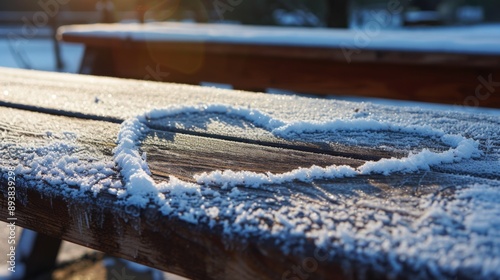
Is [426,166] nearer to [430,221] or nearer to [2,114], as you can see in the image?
[430,221]

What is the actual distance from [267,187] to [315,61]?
2.30 meters

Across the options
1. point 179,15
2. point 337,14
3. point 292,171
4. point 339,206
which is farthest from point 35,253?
point 179,15

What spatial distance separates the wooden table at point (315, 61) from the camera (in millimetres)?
2322

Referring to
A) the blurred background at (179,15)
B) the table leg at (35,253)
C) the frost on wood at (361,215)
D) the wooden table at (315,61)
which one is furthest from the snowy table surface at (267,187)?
the blurred background at (179,15)

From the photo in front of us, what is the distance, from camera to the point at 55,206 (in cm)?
68

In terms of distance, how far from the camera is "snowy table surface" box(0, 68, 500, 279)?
1.60ft

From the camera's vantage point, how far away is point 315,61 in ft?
9.36

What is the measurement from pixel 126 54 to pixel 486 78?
2.41 meters

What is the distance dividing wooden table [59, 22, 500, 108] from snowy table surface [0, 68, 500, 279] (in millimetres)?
1387

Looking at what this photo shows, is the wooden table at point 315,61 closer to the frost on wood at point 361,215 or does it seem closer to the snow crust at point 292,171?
the snow crust at point 292,171

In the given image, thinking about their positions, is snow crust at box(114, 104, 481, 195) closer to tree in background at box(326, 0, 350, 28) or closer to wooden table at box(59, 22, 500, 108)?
wooden table at box(59, 22, 500, 108)

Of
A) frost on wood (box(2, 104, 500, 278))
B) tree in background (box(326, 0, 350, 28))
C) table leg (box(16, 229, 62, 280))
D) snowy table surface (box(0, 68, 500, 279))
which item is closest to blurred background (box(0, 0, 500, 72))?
tree in background (box(326, 0, 350, 28))

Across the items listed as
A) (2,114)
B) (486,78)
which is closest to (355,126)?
(2,114)

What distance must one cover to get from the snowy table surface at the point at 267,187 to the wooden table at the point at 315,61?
1387mm
